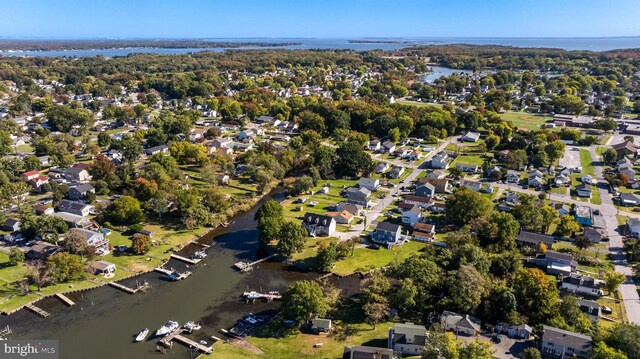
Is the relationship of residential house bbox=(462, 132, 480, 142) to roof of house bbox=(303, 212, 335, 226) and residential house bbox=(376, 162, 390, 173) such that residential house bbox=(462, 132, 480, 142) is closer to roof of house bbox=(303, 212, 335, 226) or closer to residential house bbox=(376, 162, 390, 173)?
residential house bbox=(376, 162, 390, 173)

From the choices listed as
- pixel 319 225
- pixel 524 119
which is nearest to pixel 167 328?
pixel 319 225

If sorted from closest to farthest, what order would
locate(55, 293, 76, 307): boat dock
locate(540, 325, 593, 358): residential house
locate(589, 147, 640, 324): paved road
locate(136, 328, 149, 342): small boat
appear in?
locate(540, 325, 593, 358): residential house, locate(136, 328, 149, 342): small boat, locate(589, 147, 640, 324): paved road, locate(55, 293, 76, 307): boat dock

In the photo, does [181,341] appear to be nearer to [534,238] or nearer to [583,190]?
[534,238]

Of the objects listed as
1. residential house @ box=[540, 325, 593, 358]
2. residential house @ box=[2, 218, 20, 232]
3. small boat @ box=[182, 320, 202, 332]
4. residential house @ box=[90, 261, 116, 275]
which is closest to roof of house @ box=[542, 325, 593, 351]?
residential house @ box=[540, 325, 593, 358]

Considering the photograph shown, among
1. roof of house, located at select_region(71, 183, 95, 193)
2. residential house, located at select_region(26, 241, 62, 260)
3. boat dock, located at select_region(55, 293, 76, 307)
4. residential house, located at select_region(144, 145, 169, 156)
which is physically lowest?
boat dock, located at select_region(55, 293, 76, 307)

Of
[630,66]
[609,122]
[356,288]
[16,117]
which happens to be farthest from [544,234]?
[630,66]

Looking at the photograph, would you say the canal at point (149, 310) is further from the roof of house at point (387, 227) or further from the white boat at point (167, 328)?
the roof of house at point (387, 227)

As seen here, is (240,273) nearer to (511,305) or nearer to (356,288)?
(356,288)
